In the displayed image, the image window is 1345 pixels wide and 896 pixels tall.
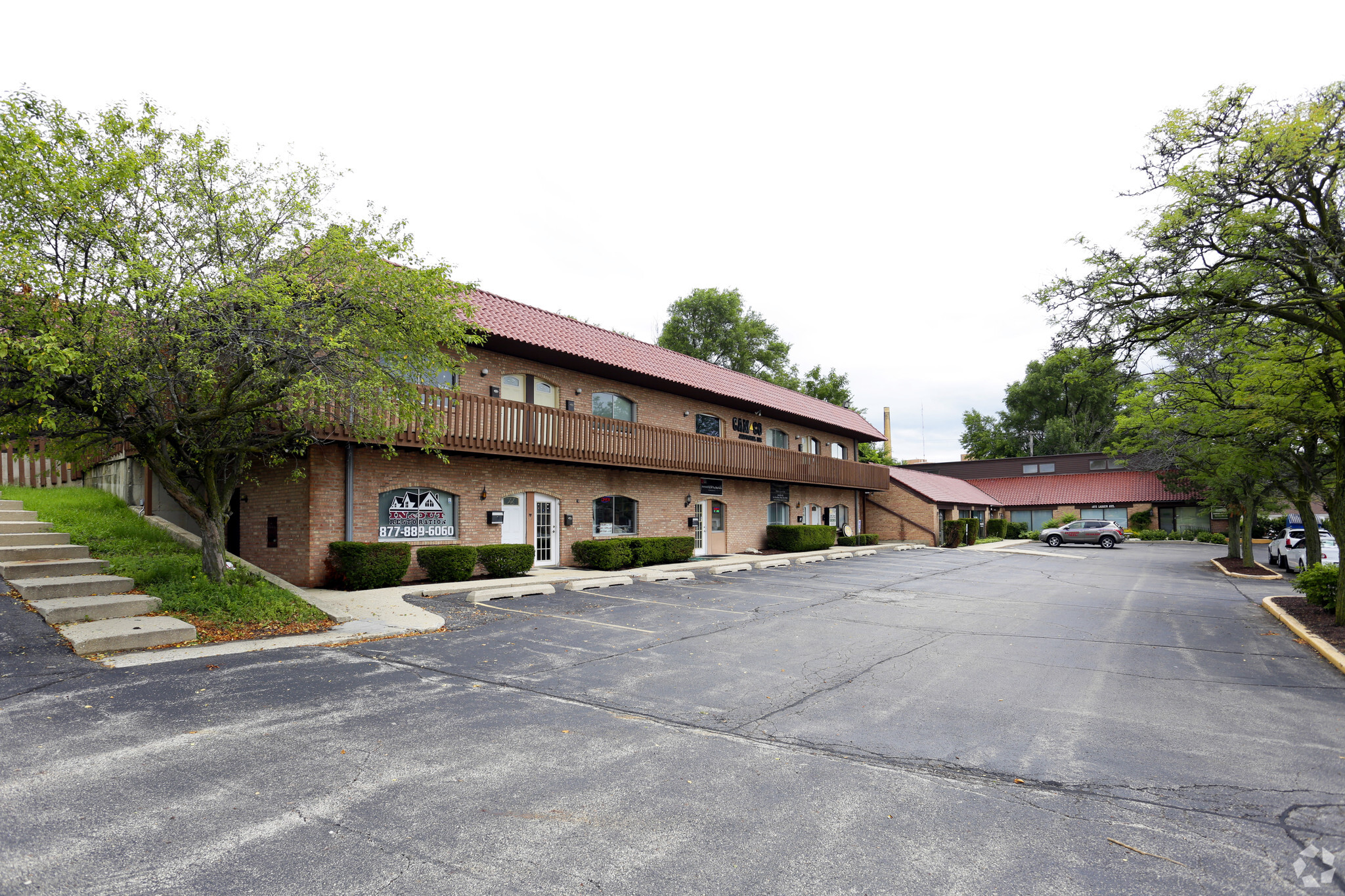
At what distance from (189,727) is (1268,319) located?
15.1 metres

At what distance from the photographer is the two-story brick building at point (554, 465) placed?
1497 centimetres

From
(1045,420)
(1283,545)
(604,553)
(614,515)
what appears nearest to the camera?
(604,553)

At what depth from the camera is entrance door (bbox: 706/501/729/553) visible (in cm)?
2603

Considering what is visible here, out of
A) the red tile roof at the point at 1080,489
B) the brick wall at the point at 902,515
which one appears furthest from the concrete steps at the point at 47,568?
the red tile roof at the point at 1080,489

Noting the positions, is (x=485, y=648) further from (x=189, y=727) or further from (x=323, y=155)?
(x=323, y=155)

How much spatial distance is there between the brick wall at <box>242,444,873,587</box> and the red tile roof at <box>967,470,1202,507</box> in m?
37.7

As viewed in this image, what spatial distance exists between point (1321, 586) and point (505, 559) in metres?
16.2

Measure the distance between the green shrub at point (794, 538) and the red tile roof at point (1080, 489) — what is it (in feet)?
92.7

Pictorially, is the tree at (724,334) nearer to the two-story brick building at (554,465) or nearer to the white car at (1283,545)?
the two-story brick building at (554,465)

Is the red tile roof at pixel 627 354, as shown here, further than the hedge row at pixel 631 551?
No

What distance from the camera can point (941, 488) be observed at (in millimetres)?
43031

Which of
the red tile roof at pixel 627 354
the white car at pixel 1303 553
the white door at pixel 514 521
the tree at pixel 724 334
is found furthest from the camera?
the tree at pixel 724 334

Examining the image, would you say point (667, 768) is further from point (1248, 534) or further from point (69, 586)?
point (1248, 534)

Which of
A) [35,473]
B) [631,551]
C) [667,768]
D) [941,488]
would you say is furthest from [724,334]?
[667,768]
